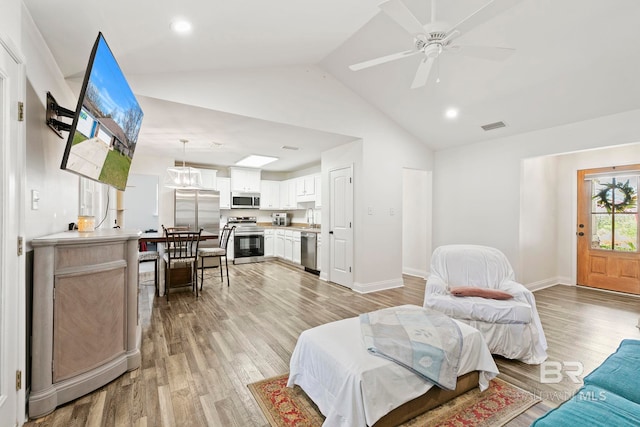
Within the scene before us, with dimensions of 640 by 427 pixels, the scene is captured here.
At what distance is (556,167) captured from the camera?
510 cm

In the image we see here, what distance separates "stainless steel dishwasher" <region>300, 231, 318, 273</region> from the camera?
575cm

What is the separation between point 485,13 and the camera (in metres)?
1.74

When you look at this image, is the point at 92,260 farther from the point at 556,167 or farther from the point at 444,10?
the point at 556,167

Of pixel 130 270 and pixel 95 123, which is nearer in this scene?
pixel 95 123

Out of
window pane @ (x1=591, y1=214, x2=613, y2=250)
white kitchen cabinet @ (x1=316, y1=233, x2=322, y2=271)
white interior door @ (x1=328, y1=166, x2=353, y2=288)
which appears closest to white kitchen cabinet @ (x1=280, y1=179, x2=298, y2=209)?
white kitchen cabinet @ (x1=316, y1=233, x2=322, y2=271)

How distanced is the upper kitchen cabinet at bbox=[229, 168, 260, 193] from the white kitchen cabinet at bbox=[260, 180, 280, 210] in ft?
0.90

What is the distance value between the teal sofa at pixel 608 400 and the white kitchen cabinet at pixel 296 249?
5277 mm

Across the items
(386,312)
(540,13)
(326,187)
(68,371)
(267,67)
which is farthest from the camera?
(326,187)

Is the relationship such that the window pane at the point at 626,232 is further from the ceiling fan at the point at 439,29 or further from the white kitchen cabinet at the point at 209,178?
the white kitchen cabinet at the point at 209,178

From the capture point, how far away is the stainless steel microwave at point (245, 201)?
7082mm

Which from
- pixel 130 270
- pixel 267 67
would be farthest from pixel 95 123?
pixel 267 67

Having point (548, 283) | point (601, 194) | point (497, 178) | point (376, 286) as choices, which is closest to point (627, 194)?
point (601, 194)

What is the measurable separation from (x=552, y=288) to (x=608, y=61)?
139 inches

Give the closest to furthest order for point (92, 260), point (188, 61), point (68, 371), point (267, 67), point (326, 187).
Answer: point (68, 371) → point (92, 260) → point (188, 61) → point (267, 67) → point (326, 187)
